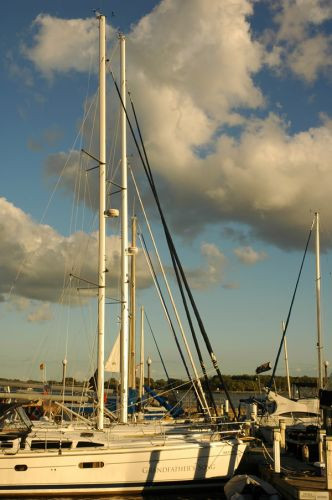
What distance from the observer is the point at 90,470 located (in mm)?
22016

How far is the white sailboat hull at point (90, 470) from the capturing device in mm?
21953

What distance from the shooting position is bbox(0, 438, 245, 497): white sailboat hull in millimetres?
21953

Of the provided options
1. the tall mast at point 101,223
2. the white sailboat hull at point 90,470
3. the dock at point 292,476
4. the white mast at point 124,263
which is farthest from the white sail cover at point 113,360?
the white sailboat hull at point 90,470

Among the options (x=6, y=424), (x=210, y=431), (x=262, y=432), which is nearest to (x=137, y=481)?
(x=210, y=431)

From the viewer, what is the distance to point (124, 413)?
86.7 ft

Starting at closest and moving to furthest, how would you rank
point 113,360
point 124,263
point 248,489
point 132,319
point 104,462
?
point 248,489, point 104,462, point 124,263, point 113,360, point 132,319

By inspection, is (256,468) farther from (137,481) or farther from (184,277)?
(184,277)

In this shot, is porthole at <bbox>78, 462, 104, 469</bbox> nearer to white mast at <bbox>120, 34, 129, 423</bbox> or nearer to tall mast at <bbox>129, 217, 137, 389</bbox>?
white mast at <bbox>120, 34, 129, 423</bbox>

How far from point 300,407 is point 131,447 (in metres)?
20.1

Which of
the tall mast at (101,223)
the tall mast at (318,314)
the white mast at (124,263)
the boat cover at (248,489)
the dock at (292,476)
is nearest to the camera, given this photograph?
the dock at (292,476)

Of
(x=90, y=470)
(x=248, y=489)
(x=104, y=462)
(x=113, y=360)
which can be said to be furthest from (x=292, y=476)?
(x=113, y=360)

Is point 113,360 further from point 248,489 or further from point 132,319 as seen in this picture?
point 248,489

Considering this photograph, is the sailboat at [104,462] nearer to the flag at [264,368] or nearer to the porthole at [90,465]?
the porthole at [90,465]

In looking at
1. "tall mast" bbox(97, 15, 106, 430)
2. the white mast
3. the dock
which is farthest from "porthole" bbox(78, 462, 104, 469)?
the dock
